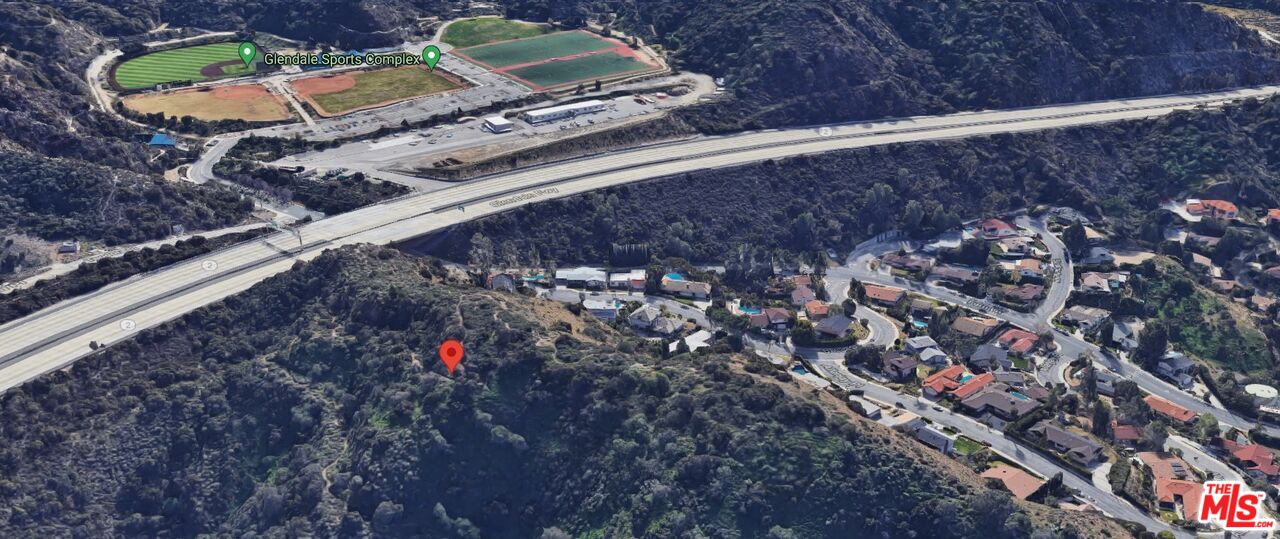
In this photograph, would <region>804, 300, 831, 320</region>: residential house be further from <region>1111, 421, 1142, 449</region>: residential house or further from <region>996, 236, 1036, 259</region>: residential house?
<region>1111, 421, 1142, 449</region>: residential house

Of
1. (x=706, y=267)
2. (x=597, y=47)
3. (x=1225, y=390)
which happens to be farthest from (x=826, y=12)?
(x=1225, y=390)

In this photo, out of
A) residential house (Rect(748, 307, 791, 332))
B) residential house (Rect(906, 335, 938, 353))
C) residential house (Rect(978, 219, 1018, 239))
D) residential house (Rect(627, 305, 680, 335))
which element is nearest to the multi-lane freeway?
residential house (Rect(978, 219, 1018, 239))

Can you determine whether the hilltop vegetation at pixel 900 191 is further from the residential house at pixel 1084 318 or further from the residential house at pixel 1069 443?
the residential house at pixel 1069 443

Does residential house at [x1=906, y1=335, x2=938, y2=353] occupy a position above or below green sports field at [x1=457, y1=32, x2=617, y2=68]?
below

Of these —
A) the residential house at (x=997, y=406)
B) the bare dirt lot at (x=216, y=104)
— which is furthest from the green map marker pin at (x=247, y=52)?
the residential house at (x=997, y=406)

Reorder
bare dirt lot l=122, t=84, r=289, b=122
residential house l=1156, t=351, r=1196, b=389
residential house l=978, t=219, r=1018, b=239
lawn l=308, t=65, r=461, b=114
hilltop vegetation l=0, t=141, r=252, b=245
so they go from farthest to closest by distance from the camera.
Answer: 1. lawn l=308, t=65, r=461, b=114
2. bare dirt lot l=122, t=84, r=289, b=122
3. residential house l=978, t=219, r=1018, b=239
4. hilltop vegetation l=0, t=141, r=252, b=245
5. residential house l=1156, t=351, r=1196, b=389
